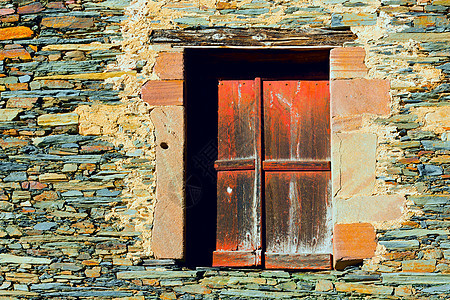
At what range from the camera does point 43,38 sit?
11.2 feet

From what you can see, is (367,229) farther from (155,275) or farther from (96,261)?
(96,261)

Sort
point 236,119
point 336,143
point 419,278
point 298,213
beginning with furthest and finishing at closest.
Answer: point 236,119 < point 298,213 < point 336,143 < point 419,278

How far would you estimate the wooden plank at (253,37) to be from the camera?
11.0 ft

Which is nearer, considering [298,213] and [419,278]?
[419,278]

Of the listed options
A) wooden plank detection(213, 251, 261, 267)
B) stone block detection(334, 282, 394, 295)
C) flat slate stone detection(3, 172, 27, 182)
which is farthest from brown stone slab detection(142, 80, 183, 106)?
stone block detection(334, 282, 394, 295)

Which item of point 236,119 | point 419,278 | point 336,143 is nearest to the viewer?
point 419,278

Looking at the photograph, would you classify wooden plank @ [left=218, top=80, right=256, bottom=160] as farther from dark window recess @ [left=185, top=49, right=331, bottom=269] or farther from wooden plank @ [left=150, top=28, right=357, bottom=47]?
wooden plank @ [left=150, top=28, right=357, bottom=47]

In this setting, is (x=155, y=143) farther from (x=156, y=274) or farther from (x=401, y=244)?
(x=401, y=244)

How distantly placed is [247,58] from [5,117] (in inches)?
74.9

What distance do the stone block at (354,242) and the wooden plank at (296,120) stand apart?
575mm

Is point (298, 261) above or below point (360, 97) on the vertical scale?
below

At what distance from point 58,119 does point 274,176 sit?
1.69 m

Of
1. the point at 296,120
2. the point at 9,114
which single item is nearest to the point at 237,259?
the point at 296,120

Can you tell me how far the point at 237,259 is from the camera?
11.0ft
